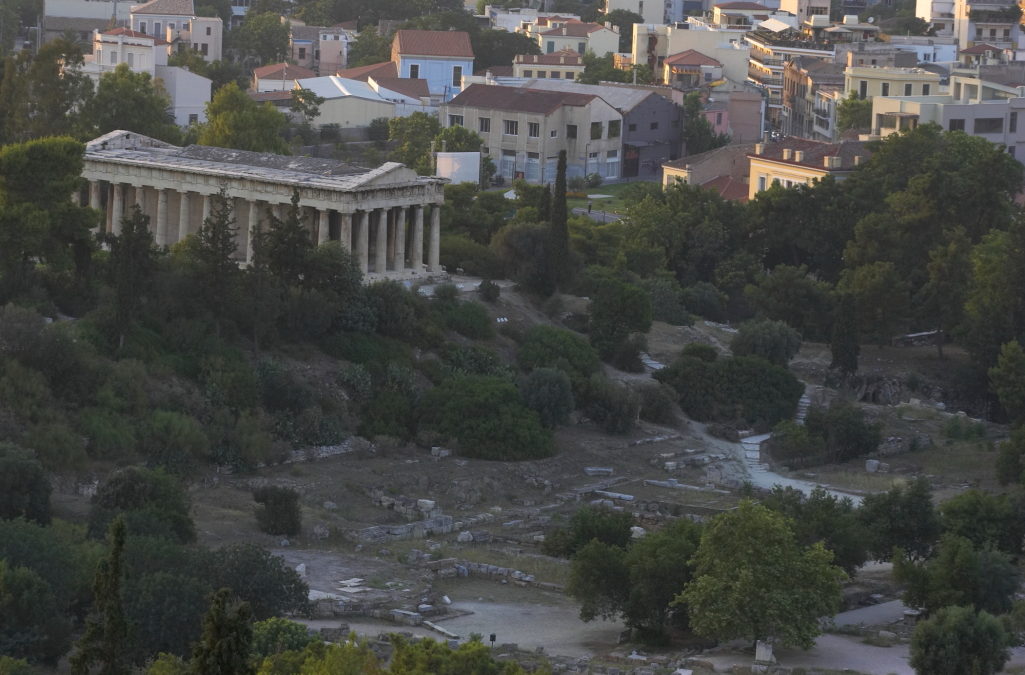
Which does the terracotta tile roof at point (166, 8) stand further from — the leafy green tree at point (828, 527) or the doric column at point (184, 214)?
the leafy green tree at point (828, 527)

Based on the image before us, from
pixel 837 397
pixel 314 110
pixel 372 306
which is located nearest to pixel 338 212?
pixel 372 306

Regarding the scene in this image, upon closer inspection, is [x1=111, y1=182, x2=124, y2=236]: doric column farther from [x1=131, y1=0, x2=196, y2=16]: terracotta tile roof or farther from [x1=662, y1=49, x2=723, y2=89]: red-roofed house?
[x1=131, y1=0, x2=196, y2=16]: terracotta tile roof

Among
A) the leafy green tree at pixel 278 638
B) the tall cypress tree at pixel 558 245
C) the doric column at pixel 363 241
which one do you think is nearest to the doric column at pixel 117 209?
the doric column at pixel 363 241

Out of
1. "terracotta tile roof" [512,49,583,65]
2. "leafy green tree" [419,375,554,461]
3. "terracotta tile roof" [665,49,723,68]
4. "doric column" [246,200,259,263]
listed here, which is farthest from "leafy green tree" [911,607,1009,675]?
"terracotta tile roof" [512,49,583,65]

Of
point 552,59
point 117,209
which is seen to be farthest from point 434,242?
point 552,59

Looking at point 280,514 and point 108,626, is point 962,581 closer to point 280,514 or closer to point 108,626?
point 280,514

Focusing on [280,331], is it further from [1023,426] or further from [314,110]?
[314,110]
